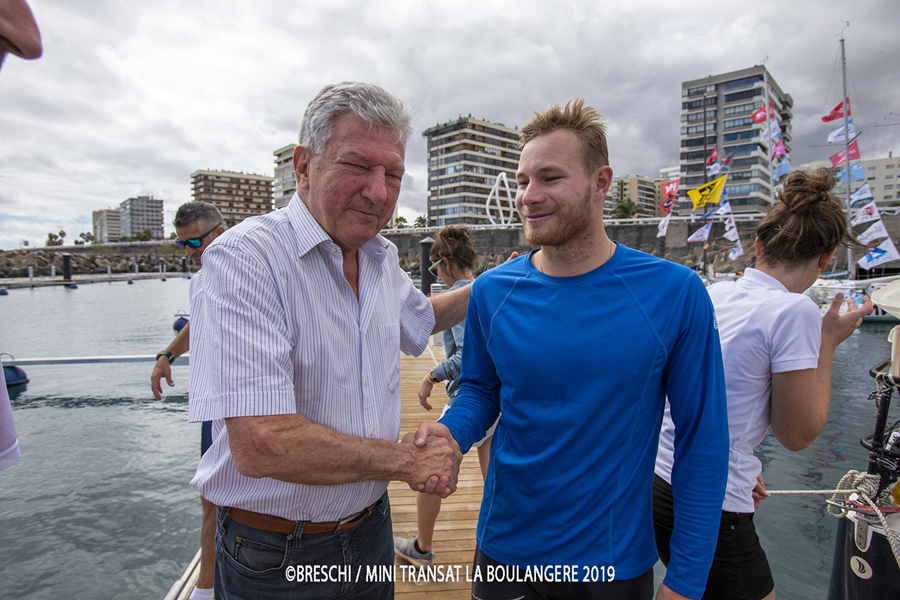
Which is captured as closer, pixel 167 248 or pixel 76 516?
pixel 76 516

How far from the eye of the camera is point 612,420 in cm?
147

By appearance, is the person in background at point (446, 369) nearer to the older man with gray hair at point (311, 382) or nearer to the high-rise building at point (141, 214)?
the older man with gray hair at point (311, 382)

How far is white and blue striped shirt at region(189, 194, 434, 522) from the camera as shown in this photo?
129 centimetres

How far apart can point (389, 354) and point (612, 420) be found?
797 mm

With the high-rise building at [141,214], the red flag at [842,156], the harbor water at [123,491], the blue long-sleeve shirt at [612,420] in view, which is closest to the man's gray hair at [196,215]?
the blue long-sleeve shirt at [612,420]

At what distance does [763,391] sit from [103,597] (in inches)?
170

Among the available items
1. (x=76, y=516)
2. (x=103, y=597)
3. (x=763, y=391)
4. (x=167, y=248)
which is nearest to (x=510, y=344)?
(x=763, y=391)

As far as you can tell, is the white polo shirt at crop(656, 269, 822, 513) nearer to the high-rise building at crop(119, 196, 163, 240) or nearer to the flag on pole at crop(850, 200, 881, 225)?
the flag on pole at crop(850, 200, 881, 225)

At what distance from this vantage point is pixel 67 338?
44.4 feet

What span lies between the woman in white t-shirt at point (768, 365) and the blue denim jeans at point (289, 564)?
46.6 inches

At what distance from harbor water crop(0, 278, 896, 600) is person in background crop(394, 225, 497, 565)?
2044 mm

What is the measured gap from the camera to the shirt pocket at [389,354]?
171 cm

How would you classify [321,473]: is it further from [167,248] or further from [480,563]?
[167,248]

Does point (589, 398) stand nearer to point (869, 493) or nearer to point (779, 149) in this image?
point (869, 493)
